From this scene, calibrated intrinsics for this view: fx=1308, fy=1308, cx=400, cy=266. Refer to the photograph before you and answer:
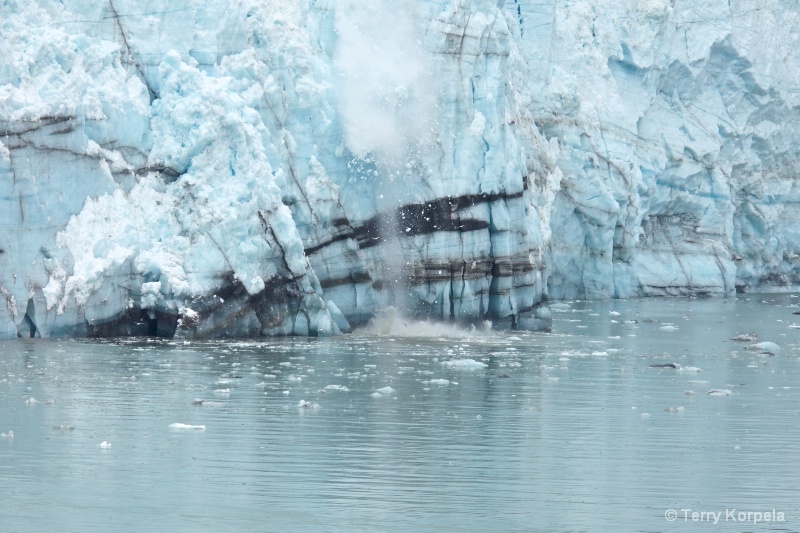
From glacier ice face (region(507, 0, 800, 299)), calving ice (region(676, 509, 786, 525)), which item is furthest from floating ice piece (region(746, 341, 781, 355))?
calving ice (region(676, 509, 786, 525))

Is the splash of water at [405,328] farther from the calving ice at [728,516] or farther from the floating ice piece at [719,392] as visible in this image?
the calving ice at [728,516]

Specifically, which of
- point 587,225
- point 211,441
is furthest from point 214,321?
point 587,225

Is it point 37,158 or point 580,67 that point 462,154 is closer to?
point 37,158

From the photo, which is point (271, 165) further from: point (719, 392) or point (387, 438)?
point (387, 438)

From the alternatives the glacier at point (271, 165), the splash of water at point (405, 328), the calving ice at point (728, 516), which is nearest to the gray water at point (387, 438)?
the calving ice at point (728, 516)

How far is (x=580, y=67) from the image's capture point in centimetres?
2784

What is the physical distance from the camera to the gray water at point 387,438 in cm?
809

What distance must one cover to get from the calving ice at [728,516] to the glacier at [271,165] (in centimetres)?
949

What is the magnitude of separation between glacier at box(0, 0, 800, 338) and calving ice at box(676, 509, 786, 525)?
31.1ft

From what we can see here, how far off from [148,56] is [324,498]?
34.5 ft

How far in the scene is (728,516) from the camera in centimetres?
819

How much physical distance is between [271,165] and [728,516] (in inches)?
434

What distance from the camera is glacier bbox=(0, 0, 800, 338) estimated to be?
637 inches

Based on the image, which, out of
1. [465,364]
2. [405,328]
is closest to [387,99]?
[405,328]
